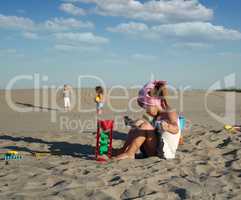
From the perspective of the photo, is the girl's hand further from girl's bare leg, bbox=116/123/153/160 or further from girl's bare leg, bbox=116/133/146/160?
girl's bare leg, bbox=116/133/146/160

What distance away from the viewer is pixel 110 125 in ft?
21.0

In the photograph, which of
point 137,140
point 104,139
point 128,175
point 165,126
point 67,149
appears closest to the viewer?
point 128,175

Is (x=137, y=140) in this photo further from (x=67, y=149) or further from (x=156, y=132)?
(x=67, y=149)

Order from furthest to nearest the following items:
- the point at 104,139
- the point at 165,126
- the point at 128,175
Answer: the point at 104,139
the point at 165,126
the point at 128,175

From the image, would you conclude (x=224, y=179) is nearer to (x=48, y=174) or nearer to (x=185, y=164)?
(x=185, y=164)

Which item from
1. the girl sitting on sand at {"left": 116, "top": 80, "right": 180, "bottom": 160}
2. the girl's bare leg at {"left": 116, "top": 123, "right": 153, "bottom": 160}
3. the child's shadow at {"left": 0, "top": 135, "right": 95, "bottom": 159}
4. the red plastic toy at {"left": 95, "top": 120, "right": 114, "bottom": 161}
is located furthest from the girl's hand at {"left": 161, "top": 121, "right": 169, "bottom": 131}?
the child's shadow at {"left": 0, "top": 135, "right": 95, "bottom": 159}

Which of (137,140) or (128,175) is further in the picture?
(137,140)

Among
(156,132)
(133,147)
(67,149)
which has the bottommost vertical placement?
(67,149)

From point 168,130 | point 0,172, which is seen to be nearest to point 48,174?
point 0,172

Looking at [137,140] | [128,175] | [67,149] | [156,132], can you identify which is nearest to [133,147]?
[137,140]

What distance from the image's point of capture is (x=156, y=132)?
628 centimetres

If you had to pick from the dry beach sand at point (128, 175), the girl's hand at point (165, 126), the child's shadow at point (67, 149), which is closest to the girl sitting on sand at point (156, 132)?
the girl's hand at point (165, 126)

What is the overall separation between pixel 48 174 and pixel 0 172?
2.49ft

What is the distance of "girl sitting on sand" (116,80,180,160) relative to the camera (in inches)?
239
